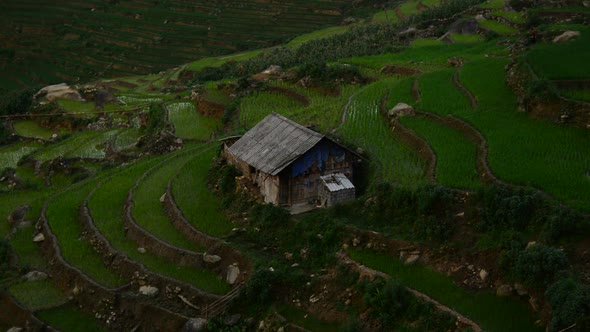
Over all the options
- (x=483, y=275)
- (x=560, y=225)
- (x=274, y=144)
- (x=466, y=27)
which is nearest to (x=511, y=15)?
(x=466, y=27)

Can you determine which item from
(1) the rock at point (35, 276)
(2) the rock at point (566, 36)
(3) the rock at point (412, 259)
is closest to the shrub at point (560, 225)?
(3) the rock at point (412, 259)

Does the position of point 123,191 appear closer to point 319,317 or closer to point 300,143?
point 300,143

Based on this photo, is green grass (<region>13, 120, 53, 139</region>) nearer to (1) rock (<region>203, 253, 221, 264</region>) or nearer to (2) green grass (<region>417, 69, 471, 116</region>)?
(2) green grass (<region>417, 69, 471, 116</region>)

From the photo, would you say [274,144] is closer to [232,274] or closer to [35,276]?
[232,274]

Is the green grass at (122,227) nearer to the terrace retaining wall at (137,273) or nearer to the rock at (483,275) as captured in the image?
the terrace retaining wall at (137,273)

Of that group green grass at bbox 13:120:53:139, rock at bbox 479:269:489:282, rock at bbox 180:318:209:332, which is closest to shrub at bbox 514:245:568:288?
rock at bbox 479:269:489:282

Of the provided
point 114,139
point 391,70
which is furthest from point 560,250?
point 114,139

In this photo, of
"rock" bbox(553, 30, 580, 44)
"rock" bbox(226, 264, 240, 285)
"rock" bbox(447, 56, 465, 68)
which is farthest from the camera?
"rock" bbox(447, 56, 465, 68)
